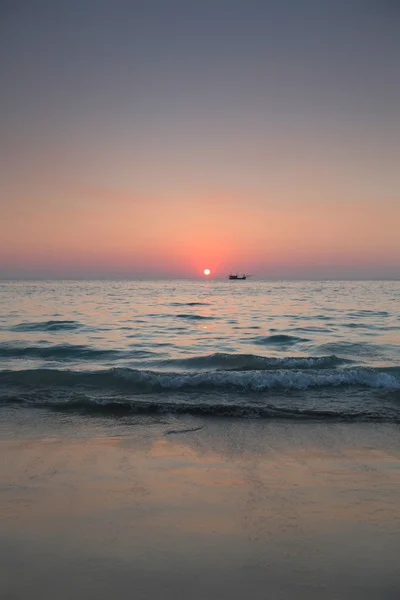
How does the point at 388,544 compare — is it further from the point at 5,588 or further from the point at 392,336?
the point at 392,336

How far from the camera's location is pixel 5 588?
308cm

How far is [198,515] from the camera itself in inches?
162

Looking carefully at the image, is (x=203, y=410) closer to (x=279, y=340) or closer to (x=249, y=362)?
(x=249, y=362)

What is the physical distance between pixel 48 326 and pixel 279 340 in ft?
37.6

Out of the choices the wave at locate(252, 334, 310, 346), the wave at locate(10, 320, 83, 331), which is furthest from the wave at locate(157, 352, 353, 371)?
the wave at locate(10, 320, 83, 331)

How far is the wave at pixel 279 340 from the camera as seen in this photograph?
55.3ft

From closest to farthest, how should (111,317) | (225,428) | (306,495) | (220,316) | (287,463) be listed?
1. (306,495)
2. (287,463)
3. (225,428)
4. (111,317)
5. (220,316)

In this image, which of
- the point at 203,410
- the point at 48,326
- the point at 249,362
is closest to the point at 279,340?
the point at 249,362

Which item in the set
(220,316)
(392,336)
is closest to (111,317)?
(220,316)

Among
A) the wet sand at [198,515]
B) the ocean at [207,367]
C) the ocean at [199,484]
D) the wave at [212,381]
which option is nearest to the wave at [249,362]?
the ocean at [207,367]

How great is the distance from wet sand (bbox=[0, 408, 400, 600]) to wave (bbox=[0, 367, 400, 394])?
353cm

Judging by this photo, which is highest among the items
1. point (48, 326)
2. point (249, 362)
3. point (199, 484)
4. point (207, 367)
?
point (48, 326)

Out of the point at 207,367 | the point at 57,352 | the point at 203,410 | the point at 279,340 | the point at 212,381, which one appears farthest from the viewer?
the point at 279,340

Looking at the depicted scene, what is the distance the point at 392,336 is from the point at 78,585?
17.4 m
